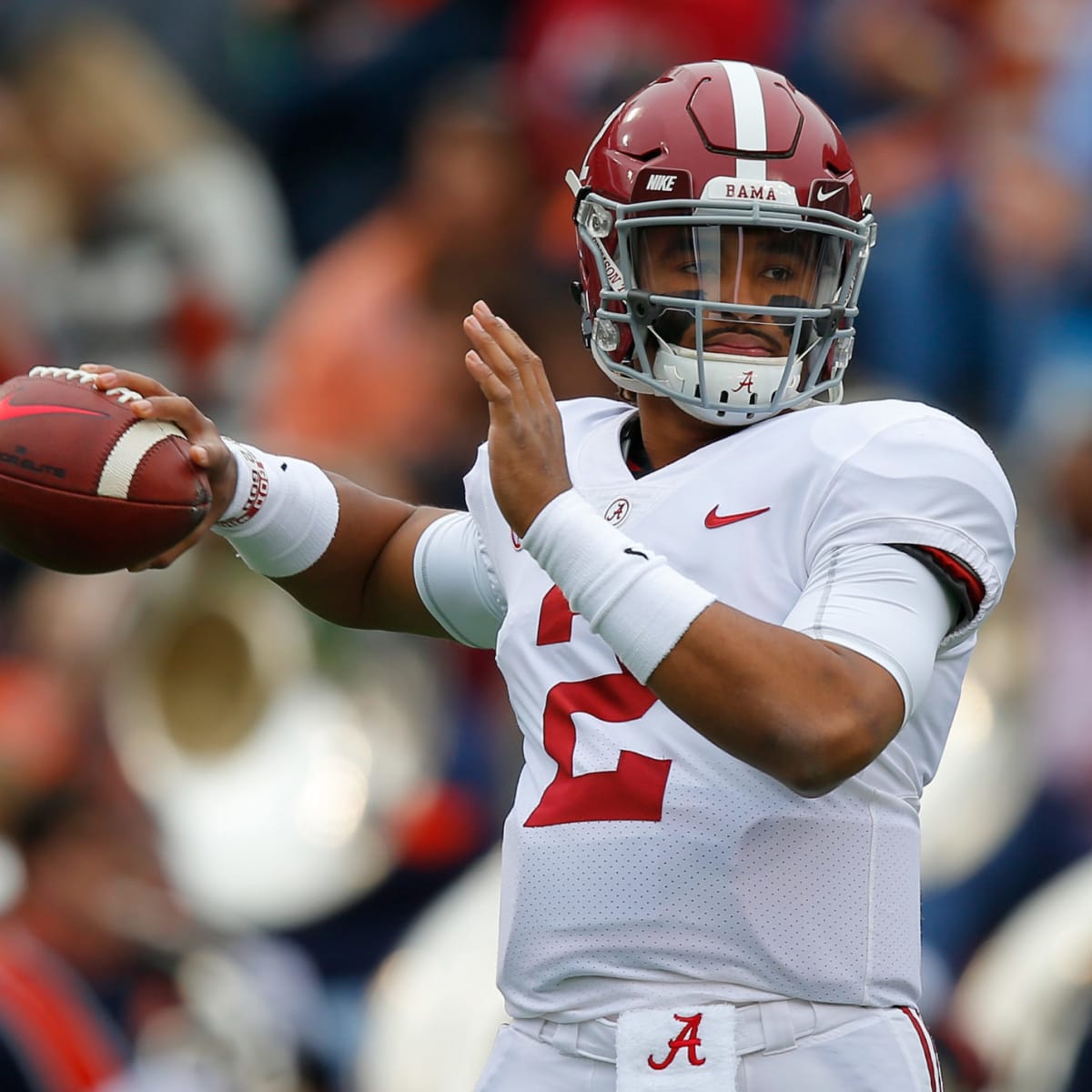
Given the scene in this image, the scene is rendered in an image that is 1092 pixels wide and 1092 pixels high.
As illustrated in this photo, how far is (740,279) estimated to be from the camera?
7.93 feet

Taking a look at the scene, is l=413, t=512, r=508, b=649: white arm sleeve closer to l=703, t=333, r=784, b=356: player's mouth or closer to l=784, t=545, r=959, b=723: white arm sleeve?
l=703, t=333, r=784, b=356: player's mouth

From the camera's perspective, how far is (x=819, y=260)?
8.12 feet

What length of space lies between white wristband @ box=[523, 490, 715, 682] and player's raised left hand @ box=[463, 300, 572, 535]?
0.03 meters

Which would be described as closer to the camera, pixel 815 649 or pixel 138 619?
pixel 815 649

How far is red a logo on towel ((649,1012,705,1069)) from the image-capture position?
7.16 feet

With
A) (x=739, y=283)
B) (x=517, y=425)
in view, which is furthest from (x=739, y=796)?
(x=739, y=283)

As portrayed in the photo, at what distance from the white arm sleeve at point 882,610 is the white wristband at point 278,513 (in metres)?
0.83

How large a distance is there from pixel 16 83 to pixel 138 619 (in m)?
1.99

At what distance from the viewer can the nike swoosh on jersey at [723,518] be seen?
89.9 inches

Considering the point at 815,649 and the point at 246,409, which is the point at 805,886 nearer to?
the point at 815,649

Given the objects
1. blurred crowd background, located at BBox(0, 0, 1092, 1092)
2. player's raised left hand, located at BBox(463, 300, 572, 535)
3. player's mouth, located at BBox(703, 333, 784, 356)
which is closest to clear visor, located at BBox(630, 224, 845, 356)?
player's mouth, located at BBox(703, 333, 784, 356)

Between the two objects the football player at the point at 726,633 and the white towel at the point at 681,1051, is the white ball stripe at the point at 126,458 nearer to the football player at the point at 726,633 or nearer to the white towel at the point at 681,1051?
the football player at the point at 726,633

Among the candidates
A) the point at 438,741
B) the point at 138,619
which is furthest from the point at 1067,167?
the point at 138,619

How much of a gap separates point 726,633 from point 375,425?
3.79 m
